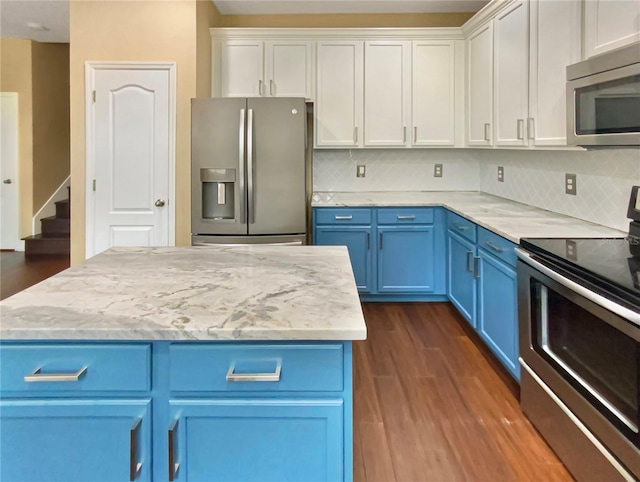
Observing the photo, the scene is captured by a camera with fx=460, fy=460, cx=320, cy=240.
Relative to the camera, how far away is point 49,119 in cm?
638

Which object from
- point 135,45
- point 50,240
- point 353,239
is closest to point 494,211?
point 353,239

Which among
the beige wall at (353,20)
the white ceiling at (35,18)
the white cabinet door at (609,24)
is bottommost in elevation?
the white cabinet door at (609,24)

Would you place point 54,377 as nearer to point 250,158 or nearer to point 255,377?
point 255,377

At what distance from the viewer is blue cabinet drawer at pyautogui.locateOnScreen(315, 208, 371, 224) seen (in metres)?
3.91

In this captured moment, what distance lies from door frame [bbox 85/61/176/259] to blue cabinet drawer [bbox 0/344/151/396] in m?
2.77

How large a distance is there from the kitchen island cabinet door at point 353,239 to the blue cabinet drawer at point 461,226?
26.6 inches

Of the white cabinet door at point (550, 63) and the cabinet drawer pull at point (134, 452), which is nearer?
the cabinet drawer pull at point (134, 452)

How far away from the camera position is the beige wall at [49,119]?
6141 mm

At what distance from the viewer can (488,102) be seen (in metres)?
3.62

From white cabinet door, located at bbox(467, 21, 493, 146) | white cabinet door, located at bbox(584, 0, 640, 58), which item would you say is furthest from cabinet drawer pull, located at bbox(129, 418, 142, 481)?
white cabinet door, located at bbox(467, 21, 493, 146)

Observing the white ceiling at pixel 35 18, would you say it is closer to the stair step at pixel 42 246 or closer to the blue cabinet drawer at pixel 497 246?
the stair step at pixel 42 246

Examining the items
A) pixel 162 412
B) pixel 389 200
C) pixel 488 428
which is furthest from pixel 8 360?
pixel 389 200

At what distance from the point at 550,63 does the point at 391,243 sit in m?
1.85

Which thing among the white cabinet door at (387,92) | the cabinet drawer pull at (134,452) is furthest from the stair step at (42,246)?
the cabinet drawer pull at (134,452)
